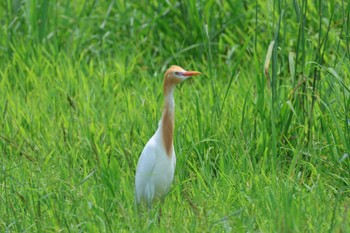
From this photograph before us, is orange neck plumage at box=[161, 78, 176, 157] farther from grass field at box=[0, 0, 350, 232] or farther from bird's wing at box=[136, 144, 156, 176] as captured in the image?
grass field at box=[0, 0, 350, 232]

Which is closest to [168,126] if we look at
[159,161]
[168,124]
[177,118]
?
[168,124]

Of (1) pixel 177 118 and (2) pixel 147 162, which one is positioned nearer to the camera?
(2) pixel 147 162

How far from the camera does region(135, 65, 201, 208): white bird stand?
4.04 m

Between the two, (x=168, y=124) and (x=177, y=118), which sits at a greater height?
(x=168, y=124)

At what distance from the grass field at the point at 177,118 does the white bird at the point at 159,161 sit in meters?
0.09

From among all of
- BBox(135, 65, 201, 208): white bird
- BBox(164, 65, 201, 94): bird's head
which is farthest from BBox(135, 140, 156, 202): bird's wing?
BBox(164, 65, 201, 94): bird's head

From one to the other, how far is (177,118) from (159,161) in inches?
35.8

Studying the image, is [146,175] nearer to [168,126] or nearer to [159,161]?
[159,161]

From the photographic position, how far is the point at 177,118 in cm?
493

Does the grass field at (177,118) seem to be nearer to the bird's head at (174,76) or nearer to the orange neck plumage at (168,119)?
the orange neck plumage at (168,119)

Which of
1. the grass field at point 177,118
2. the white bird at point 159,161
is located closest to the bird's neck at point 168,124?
the white bird at point 159,161

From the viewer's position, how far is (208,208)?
388 cm

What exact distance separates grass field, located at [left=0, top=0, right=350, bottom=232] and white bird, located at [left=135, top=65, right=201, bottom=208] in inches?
3.6

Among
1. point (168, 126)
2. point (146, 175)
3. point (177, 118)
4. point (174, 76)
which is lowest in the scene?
point (177, 118)
